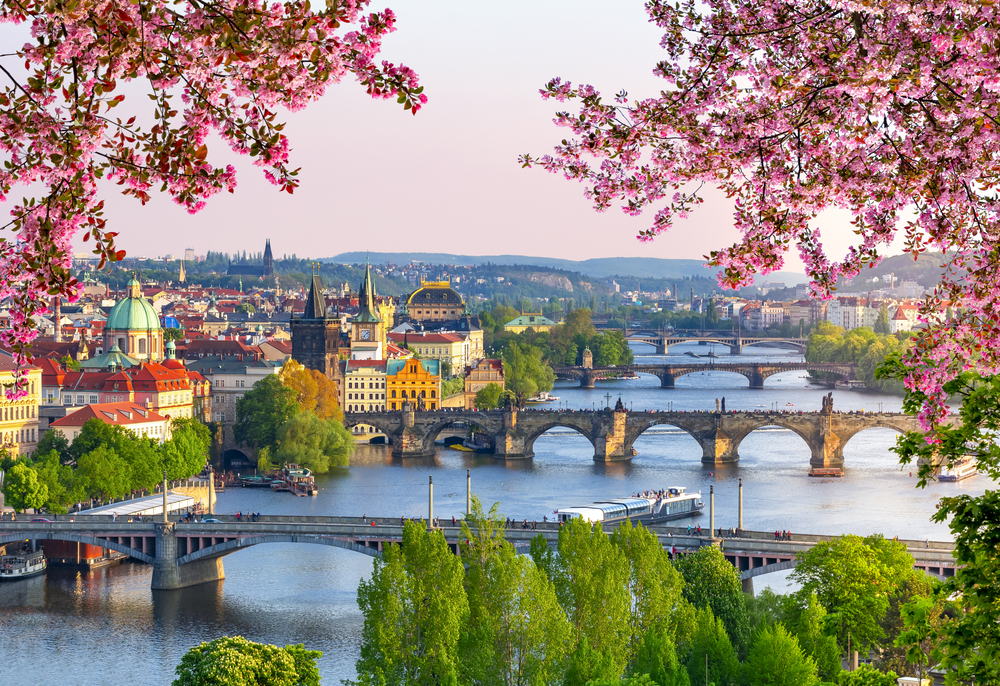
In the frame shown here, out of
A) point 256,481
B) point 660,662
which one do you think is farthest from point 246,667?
point 256,481

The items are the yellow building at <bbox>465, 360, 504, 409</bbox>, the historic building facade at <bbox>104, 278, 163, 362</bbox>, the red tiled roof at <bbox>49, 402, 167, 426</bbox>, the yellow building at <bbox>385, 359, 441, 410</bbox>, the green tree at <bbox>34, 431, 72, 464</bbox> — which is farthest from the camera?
the yellow building at <bbox>465, 360, 504, 409</bbox>

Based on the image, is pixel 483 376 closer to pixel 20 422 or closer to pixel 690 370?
pixel 690 370

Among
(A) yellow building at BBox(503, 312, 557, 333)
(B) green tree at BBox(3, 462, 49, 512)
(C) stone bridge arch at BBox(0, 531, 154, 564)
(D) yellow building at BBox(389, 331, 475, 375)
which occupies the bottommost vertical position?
(C) stone bridge arch at BBox(0, 531, 154, 564)

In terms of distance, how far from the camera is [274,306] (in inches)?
5679

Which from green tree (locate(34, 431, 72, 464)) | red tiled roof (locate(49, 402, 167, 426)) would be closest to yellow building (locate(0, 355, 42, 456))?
green tree (locate(34, 431, 72, 464))

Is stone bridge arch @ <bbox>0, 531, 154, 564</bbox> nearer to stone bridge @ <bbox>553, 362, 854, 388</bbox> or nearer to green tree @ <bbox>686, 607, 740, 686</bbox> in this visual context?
green tree @ <bbox>686, 607, 740, 686</bbox>

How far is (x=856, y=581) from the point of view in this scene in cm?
2342

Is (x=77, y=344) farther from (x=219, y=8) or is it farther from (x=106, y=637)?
(x=219, y=8)

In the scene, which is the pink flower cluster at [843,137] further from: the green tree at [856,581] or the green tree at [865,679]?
the green tree at [856,581]

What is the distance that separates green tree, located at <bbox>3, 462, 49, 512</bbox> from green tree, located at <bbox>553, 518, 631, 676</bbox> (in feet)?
70.7

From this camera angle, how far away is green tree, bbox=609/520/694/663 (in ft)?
70.4

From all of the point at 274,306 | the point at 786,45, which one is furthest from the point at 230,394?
the point at 274,306

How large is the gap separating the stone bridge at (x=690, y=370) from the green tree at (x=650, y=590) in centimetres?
5863

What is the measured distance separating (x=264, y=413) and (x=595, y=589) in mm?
35917
